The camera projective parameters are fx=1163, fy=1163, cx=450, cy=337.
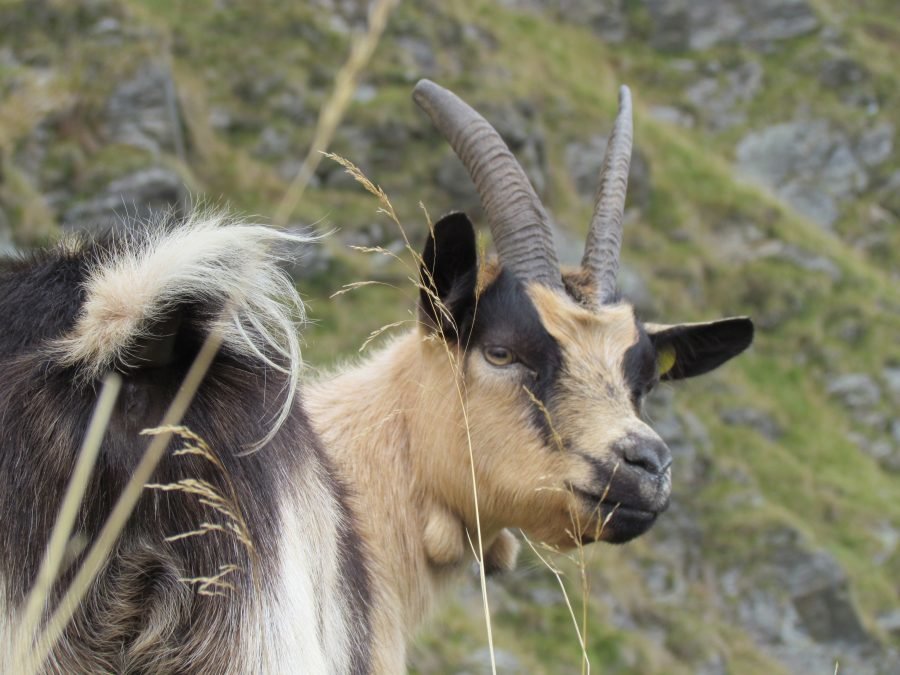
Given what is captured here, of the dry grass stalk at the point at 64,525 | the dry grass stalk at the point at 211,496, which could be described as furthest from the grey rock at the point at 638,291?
the dry grass stalk at the point at 64,525

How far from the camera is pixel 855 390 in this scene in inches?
838

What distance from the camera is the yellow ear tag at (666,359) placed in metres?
4.93

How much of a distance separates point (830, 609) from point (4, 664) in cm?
1477

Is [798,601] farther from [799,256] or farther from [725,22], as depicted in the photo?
[725,22]

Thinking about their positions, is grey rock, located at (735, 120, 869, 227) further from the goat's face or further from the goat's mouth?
the goat's mouth

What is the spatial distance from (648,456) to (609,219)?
4.17 feet

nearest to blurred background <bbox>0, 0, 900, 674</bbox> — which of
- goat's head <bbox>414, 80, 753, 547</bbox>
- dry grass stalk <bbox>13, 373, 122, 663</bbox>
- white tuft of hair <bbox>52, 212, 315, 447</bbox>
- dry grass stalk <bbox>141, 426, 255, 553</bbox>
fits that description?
goat's head <bbox>414, 80, 753, 547</bbox>

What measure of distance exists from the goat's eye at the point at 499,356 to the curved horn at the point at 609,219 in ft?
1.55

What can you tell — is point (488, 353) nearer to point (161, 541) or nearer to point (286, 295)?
point (286, 295)

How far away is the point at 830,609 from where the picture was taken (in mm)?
15656

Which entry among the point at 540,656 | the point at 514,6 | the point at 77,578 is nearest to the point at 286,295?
the point at 77,578

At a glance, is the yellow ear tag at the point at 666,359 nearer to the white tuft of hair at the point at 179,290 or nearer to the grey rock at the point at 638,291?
the white tuft of hair at the point at 179,290

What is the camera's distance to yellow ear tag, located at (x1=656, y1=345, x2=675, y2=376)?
493 cm

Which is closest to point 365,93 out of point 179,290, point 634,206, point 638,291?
point 638,291
